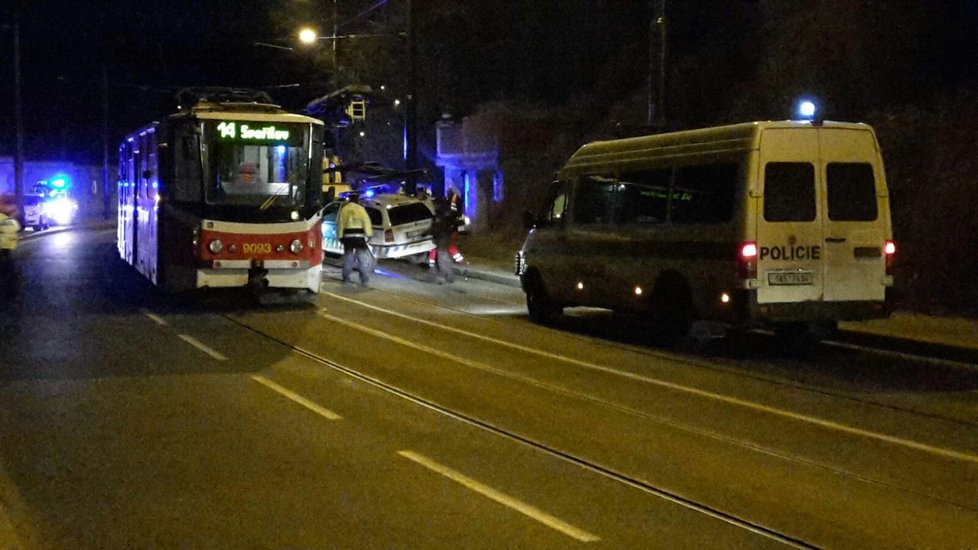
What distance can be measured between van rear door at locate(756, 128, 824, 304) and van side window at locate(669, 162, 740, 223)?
0.43m

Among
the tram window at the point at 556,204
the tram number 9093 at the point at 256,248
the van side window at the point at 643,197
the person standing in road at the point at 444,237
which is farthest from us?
the person standing in road at the point at 444,237

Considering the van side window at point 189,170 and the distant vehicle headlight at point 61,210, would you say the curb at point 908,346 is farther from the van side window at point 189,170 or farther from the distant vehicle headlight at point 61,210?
the distant vehicle headlight at point 61,210

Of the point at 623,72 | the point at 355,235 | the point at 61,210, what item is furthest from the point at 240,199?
the point at 61,210

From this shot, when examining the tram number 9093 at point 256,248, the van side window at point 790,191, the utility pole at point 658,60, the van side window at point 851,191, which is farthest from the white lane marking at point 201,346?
the utility pole at point 658,60

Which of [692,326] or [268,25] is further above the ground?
[268,25]

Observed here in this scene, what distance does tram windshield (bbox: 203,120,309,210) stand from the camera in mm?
18938

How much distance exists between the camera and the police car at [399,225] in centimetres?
2752

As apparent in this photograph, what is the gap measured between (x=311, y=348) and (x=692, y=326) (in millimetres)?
4901

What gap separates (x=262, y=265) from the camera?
18.7 meters

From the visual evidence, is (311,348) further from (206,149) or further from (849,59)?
(849,59)

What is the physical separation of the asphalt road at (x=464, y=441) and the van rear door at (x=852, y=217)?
3.24ft

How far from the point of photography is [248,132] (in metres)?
19.1

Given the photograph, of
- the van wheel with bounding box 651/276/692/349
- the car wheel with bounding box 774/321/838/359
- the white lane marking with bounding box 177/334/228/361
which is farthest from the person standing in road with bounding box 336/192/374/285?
the car wheel with bounding box 774/321/838/359

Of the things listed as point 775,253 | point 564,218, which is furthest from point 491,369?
point 564,218
